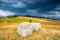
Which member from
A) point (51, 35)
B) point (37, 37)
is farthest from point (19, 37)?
point (51, 35)

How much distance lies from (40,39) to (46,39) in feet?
2.00

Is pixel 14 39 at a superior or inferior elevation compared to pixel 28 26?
inferior

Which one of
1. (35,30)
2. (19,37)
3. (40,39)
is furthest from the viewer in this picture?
(35,30)

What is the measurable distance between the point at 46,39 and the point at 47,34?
1450 mm

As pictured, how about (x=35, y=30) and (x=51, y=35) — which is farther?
(x=35, y=30)

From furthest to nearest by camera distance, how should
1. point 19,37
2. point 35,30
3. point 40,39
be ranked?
point 35,30 → point 19,37 → point 40,39

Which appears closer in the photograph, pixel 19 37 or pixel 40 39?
pixel 40 39

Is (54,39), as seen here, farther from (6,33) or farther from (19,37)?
(6,33)

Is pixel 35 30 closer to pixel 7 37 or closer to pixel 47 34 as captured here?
pixel 47 34

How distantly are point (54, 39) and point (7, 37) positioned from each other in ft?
16.3

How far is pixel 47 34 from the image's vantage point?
19.4 m

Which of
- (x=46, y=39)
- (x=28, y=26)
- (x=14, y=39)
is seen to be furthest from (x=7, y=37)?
(x=46, y=39)

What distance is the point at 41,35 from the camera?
19.1 metres

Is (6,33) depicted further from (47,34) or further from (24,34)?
(47,34)
